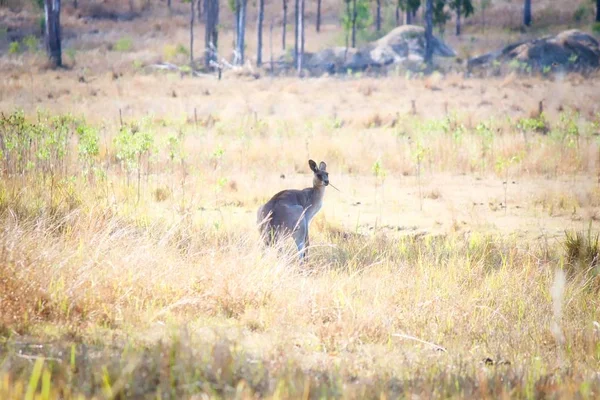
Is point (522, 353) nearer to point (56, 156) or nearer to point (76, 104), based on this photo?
point (56, 156)

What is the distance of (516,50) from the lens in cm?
3966

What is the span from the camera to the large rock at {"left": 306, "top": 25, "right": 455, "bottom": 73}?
1625 inches

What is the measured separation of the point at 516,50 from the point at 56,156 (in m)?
34.4

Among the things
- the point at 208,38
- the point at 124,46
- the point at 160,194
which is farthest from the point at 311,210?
the point at 124,46

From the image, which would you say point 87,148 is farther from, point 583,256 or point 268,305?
point 583,256

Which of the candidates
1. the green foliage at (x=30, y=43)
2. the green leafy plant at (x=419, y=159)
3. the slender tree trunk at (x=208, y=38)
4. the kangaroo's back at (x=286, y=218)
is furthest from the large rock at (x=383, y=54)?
the kangaroo's back at (x=286, y=218)

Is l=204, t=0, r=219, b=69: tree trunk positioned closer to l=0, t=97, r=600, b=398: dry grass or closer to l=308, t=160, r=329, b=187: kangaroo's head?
l=0, t=97, r=600, b=398: dry grass

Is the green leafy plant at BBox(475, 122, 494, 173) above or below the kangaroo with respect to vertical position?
below

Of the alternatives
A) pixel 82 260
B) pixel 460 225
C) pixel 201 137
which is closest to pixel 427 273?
pixel 82 260

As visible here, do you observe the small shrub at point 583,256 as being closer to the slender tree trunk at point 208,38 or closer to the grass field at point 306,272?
the grass field at point 306,272

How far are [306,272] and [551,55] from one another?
3414 centimetres

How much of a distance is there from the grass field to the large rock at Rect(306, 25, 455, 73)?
2653 centimetres

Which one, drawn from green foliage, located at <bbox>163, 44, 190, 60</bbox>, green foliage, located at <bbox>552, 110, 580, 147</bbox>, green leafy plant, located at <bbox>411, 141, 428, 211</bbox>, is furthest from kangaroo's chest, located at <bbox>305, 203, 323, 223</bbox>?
green foliage, located at <bbox>163, 44, 190, 60</bbox>

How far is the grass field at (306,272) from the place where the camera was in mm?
3992
